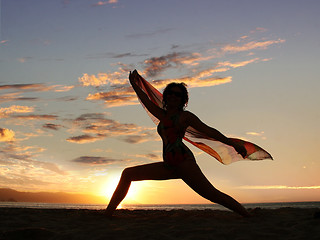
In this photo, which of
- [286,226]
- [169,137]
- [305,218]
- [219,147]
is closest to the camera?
[286,226]

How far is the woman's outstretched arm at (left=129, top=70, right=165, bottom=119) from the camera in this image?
5877 millimetres

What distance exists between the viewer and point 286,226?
4.53m

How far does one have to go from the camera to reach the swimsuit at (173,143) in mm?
5375

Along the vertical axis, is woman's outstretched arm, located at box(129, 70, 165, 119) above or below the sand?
above

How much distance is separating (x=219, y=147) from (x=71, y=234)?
327 centimetres

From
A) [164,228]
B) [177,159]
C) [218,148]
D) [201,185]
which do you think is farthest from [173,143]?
[164,228]

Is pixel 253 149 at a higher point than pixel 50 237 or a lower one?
higher

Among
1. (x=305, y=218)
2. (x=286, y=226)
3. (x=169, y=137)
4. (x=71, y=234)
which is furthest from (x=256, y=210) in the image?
(x=71, y=234)

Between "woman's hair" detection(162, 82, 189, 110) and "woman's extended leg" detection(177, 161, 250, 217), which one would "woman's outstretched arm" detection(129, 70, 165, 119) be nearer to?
"woman's hair" detection(162, 82, 189, 110)

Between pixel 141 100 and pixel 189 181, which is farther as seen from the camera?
pixel 141 100

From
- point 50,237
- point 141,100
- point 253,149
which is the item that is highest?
point 141,100

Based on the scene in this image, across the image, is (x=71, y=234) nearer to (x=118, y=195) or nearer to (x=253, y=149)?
(x=118, y=195)

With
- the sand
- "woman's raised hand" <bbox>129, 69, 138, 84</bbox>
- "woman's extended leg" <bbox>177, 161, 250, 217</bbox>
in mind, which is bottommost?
the sand

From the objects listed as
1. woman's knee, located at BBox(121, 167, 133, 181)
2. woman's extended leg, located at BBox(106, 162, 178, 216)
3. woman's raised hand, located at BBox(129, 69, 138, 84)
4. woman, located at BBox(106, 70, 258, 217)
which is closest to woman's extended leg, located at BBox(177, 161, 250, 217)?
woman, located at BBox(106, 70, 258, 217)
